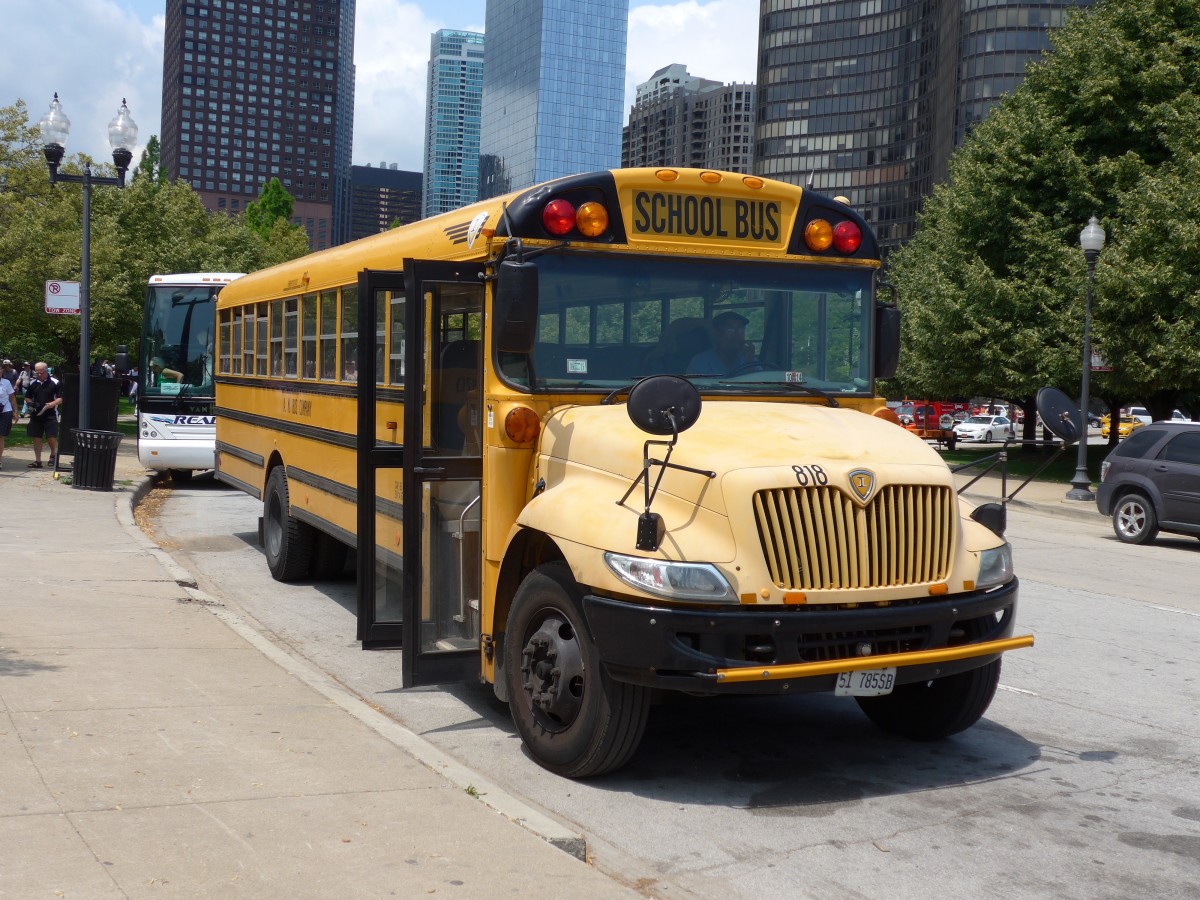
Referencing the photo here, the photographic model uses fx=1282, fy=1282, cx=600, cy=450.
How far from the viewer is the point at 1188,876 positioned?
479 cm

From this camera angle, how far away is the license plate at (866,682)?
533 cm

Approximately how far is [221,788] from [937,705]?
3448mm

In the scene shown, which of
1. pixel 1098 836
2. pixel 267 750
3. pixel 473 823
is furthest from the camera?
pixel 267 750

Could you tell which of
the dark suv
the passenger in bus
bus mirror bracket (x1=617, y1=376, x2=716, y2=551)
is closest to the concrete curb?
bus mirror bracket (x1=617, y1=376, x2=716, y2=551)

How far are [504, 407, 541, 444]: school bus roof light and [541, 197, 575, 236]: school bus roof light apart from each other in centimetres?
90

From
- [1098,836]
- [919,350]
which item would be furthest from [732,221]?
[919,350]

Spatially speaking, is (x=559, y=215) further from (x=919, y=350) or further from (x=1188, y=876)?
(x=919, y=350)

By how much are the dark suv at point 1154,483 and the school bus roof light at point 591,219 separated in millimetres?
12844

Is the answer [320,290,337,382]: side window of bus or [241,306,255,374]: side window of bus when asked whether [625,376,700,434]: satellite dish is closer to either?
[320,290,337,382]: side window of bus

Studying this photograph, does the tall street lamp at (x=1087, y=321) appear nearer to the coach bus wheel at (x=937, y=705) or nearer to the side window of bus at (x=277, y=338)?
the side window of bus at (x=277, y=338)

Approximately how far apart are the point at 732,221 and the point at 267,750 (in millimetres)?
3484

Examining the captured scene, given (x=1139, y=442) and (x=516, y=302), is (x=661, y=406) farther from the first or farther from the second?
(x=1139, y=442)

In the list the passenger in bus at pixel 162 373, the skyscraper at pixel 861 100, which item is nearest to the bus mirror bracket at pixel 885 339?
the passenger in bus at pixel 162 373

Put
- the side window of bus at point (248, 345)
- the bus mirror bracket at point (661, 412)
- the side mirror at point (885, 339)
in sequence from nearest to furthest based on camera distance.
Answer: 1. the bus mirror bracket at point (661, 412)
2. the side mirror at point (885, 339)
3. the side window of bus at point (248, 345)
